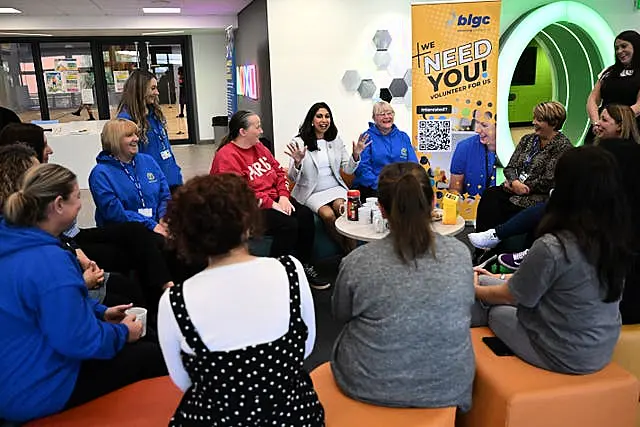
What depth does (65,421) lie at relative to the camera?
1722 millimetres

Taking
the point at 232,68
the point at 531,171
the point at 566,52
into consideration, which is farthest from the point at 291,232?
the point at 232,68

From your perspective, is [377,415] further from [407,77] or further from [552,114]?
[407,77]

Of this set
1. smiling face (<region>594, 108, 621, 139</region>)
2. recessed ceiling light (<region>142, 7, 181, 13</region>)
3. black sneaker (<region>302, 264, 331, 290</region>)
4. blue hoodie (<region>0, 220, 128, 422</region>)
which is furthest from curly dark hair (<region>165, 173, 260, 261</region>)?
recessed ceiling light (<region>142, 7, 181, 13</region>)

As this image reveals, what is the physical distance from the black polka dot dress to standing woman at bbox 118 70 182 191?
2579 millimetres

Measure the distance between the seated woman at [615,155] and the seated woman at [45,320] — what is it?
7.36 feet

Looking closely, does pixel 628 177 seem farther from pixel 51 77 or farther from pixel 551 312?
pixel 51 77

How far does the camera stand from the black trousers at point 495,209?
3.88m

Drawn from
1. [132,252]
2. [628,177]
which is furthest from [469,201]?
[132,252]

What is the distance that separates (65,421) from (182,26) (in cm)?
864

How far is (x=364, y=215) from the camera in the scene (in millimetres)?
3447

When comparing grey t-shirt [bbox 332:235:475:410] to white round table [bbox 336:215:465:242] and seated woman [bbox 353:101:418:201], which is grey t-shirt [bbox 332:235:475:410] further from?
seated woman [bbox 353:101:418:201]

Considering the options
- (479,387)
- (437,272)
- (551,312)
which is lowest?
(479,387)

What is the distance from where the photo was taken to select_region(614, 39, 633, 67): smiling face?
3803mm

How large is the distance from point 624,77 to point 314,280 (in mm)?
2643
